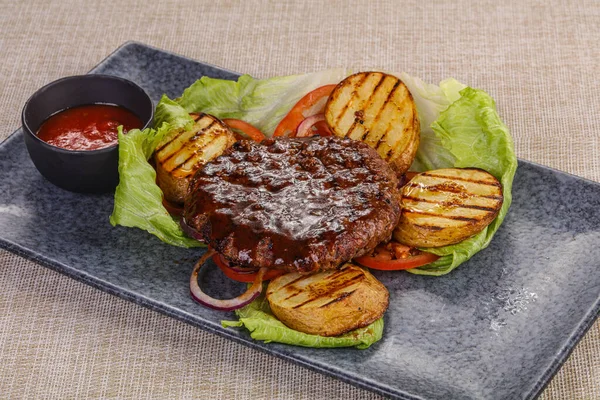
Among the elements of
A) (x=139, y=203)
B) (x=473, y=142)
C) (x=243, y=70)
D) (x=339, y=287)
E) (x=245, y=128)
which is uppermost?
A: (x=473, y=142)

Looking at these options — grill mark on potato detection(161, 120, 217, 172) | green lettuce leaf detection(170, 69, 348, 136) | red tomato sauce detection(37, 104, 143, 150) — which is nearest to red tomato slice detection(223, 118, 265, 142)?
green lettuce leaf detection(170, 69, 348, 136)

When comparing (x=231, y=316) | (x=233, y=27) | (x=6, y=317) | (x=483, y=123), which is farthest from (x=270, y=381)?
(x=233, y=27)

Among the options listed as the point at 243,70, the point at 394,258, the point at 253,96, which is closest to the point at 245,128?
the point at 253,96

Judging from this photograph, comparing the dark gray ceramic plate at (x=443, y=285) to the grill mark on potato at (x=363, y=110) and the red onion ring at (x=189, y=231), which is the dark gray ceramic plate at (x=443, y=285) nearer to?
the red onion ring at (x=189, y=231)

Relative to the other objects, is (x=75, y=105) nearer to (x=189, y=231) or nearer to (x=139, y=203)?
(x=139, y=203)

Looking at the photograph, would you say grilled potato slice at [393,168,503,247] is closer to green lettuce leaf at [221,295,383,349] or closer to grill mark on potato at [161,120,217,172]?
green lettuce leaf at [221,295,383,349]

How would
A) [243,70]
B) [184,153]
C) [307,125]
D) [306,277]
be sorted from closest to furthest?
[306,277] → [184,153] → [307,125] → [243,70]
